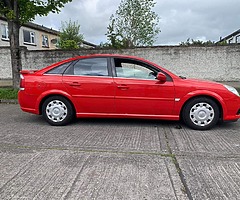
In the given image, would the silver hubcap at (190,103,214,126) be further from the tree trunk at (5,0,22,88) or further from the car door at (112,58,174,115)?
the tree trunk at (5,0,22,88)

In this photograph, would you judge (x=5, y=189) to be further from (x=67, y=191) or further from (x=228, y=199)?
(x=228, y=199)

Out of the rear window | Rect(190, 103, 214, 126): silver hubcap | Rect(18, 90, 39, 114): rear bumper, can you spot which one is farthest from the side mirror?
Rect(18, 90, 39, 114): rear bumper

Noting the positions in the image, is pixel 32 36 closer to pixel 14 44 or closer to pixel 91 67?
pixel 14 44

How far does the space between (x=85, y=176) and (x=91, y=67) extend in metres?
2.59

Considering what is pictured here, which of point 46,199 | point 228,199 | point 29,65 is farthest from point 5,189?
point 29,65

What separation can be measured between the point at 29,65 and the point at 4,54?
1778 millimetres

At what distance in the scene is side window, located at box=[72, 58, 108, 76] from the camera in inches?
176

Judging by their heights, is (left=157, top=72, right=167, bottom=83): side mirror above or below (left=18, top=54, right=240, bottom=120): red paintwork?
above

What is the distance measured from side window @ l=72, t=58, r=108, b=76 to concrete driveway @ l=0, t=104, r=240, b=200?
45.9 inches

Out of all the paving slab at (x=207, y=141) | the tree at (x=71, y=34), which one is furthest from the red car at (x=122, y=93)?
the tree at (x=71, y=34)

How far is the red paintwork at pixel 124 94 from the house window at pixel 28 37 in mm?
20931

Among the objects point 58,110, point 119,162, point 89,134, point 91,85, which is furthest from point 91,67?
point 119,162

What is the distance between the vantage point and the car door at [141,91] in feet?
14.0

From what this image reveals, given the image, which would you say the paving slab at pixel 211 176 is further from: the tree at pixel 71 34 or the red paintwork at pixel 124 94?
the tree at pixel 71 34
